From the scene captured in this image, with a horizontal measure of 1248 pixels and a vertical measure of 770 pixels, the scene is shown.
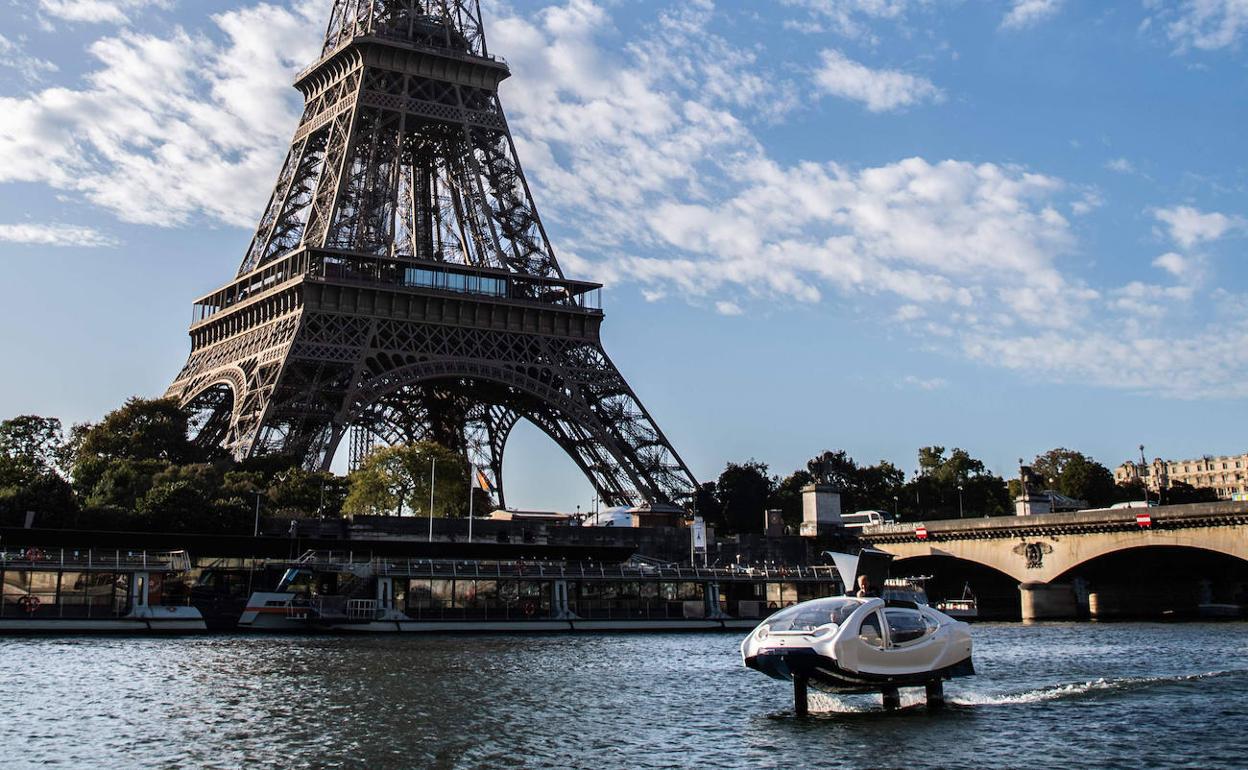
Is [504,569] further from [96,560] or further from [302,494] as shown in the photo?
[302,494]

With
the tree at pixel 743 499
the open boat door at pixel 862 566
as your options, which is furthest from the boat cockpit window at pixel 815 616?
the tree at pixel 743 499

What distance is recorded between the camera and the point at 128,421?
A: 316 feet

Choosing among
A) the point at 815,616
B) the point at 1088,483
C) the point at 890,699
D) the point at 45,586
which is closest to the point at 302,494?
the point at 45,586

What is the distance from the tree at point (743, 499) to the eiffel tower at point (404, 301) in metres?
22.2

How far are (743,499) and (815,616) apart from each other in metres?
92.8

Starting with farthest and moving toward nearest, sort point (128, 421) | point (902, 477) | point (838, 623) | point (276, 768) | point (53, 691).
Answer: point (902, 477)
point (128, 421)
point (53, 691)
point (838, 623)
point (276, 768)

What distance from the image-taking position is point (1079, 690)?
3653 cm

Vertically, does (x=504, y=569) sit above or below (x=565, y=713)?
above

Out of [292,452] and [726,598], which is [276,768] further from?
[292,452]

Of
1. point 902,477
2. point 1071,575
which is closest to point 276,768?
point 1071,575

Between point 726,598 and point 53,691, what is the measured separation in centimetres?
4423

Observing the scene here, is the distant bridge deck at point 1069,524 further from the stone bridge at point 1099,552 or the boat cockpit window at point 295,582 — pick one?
the boat cockpit window at point 295,582

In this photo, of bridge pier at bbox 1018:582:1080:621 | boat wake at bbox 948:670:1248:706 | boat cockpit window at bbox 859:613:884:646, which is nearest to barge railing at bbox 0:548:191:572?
boat wake at bbox 948:670:1248:706

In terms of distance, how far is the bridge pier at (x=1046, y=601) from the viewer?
86.7m
